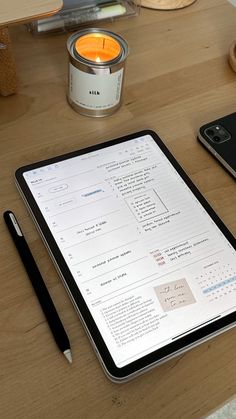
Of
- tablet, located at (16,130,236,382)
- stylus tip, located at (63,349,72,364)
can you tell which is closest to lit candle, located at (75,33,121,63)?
tablet, located at (16,130,236,382)

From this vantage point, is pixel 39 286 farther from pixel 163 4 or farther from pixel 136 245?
pixel 163 4

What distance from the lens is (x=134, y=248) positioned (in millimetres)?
482

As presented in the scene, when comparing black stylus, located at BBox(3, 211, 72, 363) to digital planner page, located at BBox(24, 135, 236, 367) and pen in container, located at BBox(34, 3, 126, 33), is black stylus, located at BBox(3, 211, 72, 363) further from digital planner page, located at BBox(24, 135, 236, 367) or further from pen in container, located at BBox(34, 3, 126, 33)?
pen in container, located at BBox(34, 3, 126, 33)

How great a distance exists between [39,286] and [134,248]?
11 centimetres

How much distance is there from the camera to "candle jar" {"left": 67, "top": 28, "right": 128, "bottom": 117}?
0.54m

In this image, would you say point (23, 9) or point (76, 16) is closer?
point (23, 9)

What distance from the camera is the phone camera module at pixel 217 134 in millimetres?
590

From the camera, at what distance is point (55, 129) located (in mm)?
598

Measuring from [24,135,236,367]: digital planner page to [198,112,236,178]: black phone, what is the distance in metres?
0.07

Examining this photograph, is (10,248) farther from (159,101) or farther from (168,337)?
(159,101)

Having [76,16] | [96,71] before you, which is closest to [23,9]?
[96,71]

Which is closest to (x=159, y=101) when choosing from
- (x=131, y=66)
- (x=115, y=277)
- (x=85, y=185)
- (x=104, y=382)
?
(x=131, y=66)

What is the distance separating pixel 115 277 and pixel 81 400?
0.41 ft

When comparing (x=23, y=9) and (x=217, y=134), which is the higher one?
(x=23, y=9)
